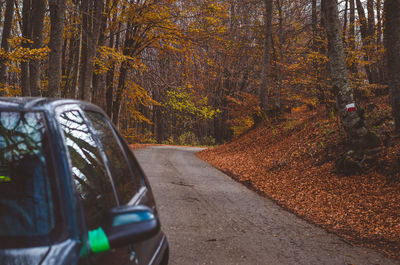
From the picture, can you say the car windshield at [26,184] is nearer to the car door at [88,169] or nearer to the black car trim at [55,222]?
the black car trim at [55,222]

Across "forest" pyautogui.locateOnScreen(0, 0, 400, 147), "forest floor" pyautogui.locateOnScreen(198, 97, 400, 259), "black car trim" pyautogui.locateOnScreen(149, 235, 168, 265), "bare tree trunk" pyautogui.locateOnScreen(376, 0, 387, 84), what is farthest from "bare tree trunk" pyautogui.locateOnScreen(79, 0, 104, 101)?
"black car trim" pyautogui.locateOnScreen(149, 235, 168, 265)

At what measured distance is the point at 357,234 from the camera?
6.52 metres

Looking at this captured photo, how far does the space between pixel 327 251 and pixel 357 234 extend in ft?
4.92

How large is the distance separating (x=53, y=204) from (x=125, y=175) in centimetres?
118

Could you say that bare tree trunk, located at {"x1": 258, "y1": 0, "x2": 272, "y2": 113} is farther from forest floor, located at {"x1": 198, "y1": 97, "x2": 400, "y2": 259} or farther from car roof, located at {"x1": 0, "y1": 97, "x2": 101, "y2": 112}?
car roof, located at {"x1": 0, "y1": 97, "x2": 101, "y2": 112}

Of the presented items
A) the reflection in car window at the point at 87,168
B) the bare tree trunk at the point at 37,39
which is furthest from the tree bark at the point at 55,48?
the reflection in car window at the point at 87,168

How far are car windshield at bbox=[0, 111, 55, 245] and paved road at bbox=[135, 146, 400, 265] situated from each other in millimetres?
3137

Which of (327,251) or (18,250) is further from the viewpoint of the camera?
(327,251)

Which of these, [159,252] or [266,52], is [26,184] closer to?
[159,252]

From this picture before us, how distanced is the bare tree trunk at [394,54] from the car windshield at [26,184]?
403 inches

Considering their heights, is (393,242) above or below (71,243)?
below

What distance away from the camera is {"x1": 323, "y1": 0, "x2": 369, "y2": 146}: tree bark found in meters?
10.2

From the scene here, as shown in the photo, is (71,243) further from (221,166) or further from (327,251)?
(221,166)

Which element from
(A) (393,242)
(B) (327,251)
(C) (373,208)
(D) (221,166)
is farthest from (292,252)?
(D) (221,166)
